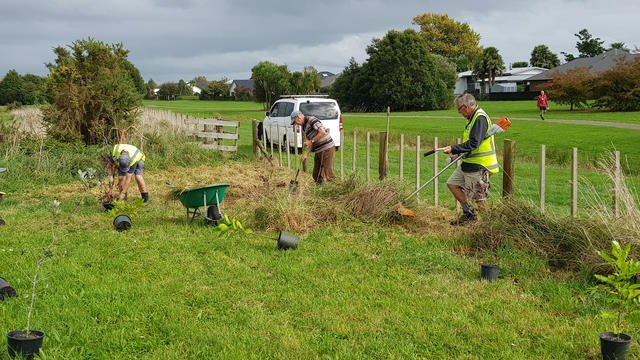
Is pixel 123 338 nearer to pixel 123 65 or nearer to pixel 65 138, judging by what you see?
pixel 65 138

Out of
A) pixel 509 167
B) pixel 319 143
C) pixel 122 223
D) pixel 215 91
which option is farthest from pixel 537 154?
pixel 215 91

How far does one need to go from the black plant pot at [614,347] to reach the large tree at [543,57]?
110 meters

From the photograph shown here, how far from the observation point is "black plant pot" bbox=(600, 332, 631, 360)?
12.5 feet

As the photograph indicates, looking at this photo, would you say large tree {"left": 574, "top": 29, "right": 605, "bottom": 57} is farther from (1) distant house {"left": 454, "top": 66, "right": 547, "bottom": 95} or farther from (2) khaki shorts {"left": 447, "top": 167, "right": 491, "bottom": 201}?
(2) khaki shorts {"left": 447, "top": 167, "right": 491, "bottom": 201}

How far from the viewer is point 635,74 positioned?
38.1 metres

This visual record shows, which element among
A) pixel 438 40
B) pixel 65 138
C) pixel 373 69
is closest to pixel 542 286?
pixel 65 138

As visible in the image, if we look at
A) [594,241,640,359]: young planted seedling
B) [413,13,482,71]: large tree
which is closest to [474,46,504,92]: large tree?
[413,13,482,71]: large tree

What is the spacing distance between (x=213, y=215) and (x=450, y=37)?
97.6 m

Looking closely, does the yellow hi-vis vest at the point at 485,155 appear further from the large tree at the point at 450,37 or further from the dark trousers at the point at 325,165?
the large tree at the point at 450,37

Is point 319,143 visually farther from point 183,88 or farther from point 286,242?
point 183,88

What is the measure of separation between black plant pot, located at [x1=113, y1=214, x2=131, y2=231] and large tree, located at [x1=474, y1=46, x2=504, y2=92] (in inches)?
3047

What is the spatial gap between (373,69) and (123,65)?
40.6 metres

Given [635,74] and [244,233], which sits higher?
[635,74]

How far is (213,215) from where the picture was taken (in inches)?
326
